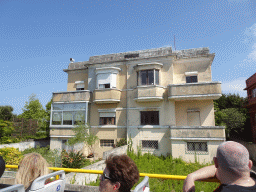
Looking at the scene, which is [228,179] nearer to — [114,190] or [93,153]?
[114,190]

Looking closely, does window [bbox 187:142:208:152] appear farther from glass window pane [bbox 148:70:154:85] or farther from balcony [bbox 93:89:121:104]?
balcony [bbox 93:89:121:104]

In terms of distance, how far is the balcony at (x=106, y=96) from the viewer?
1547 centimetres

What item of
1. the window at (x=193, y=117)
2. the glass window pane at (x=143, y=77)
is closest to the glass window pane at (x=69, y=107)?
the glass window pane at (x=143, y=77)

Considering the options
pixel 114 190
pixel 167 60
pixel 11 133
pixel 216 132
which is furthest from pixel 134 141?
pixel 11 133

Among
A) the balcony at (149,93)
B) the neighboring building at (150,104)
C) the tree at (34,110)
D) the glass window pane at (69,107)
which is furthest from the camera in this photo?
the tree at (34,110)

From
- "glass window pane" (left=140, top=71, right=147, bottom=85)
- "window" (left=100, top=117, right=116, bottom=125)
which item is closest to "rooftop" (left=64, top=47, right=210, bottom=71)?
"glass window pane" (left=140, top=71, right=147, bottom=85)

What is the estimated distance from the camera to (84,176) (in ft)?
25.6

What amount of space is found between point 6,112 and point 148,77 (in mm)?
38397

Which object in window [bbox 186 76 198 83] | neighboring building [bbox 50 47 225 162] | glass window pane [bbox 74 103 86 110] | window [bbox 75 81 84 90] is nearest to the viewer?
neighboring building [bbox 50 47 225 162]

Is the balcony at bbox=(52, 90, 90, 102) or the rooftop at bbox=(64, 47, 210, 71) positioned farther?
the balcony at bbox=(52, 90, 90, 102)

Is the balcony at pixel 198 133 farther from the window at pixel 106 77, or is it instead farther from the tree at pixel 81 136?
the window at pixel 106 77

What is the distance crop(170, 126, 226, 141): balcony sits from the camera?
40.3 feet

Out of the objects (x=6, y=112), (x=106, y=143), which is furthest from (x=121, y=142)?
(x=6, y=112)

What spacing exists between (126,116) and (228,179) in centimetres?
1435
